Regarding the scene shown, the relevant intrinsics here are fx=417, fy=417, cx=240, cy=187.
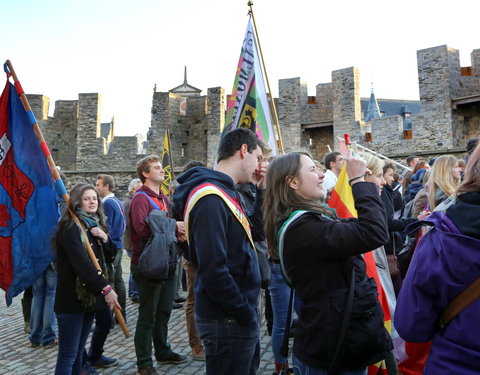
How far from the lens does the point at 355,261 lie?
1918 millimetres

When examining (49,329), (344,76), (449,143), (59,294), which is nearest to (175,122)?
(344,76)

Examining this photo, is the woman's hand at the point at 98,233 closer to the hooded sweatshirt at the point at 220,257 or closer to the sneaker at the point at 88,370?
the sneaker at the point at 88,370

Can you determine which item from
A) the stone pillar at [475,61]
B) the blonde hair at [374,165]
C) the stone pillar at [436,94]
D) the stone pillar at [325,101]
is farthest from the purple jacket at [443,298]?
the stone pillar at [325,101]

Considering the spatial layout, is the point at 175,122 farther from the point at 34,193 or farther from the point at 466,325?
the point at 466,325

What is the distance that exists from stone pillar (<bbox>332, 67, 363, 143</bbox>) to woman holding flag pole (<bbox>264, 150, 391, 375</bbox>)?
1410cm

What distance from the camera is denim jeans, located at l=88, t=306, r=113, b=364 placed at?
3729mm

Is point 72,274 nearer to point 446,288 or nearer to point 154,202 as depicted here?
point 154,202

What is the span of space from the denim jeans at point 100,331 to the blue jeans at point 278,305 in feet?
4.88

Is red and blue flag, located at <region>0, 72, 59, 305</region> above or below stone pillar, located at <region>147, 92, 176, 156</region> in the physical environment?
below

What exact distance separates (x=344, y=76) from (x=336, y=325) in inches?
591

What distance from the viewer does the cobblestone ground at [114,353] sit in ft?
12.5

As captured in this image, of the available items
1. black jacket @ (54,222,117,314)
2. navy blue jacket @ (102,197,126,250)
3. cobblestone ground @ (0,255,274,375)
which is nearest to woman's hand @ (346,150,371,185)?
black jacket @ (54,222,117,314)

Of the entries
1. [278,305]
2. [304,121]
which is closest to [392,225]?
[278,305]

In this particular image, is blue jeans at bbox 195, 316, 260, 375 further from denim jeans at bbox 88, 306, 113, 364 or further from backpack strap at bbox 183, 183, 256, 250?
denim jeans at bbox 88, 306, 113, 364
